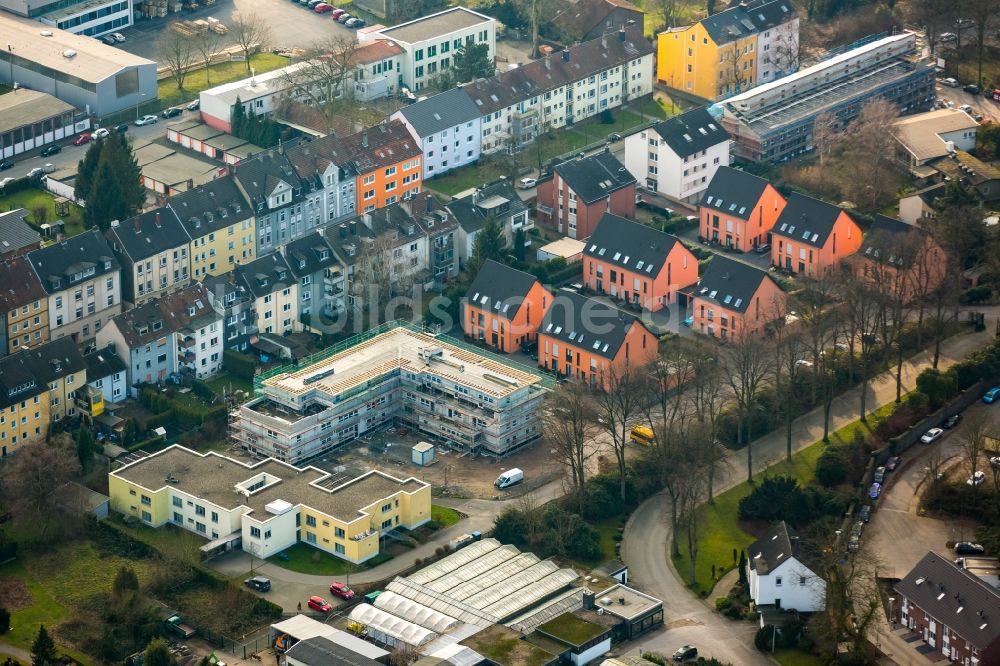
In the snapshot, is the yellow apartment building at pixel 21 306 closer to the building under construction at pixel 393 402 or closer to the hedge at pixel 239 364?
the hedge at pixel 239 364

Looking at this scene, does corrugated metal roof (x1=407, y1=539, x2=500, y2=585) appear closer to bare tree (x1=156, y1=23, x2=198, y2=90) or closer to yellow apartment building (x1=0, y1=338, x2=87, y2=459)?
yellow apartment building (x1=0, y1=338, x2=87, y2=459)

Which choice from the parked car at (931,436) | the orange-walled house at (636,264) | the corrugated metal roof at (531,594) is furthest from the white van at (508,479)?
the parked car at (931,436)

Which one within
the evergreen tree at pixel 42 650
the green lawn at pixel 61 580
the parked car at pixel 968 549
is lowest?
the green lawn at pixel 61 580

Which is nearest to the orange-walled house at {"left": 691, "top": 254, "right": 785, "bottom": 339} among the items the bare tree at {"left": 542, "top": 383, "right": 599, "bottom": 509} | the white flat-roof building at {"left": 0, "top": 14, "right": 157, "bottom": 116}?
the bare tree at {"left": 542, "top": 383, "right": 599, "bottom": 509}

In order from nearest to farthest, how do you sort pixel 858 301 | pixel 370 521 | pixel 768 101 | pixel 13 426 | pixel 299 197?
pixel 370 521, pixel 13 426, pixel 858 301, pixel 299 197, pixel 768 101

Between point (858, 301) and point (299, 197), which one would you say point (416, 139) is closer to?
point (299, 197)

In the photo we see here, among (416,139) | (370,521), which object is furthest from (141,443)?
(416,139)
